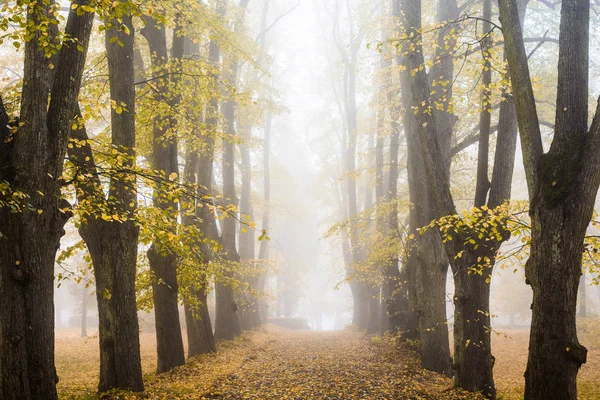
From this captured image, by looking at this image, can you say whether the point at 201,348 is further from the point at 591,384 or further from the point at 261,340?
the point at 591,384

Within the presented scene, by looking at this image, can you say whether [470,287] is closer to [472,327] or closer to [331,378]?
[472,327]

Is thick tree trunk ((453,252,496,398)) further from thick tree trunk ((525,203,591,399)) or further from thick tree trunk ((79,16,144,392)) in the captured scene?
thick tree trunk ((79,16,144,392))

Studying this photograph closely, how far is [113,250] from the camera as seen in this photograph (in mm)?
6707

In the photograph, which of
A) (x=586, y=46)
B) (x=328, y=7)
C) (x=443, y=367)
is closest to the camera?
(x=586, y=46)

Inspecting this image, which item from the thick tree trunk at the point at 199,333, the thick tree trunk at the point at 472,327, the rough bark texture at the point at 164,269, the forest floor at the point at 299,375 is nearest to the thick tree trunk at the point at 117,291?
the forest floor at the point at 299,375

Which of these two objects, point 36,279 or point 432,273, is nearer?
point 36,279

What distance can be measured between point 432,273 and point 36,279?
7.45m

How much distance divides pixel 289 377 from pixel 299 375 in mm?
311

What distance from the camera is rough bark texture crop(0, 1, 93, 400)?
4.35 m

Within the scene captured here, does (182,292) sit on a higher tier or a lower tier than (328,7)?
lower

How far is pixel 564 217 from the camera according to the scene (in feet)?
14.8

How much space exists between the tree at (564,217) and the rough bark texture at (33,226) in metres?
5.22

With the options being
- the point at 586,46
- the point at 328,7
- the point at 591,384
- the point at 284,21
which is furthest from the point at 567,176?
the point at 284,21

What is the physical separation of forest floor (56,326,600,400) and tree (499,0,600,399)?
8.26 feet
